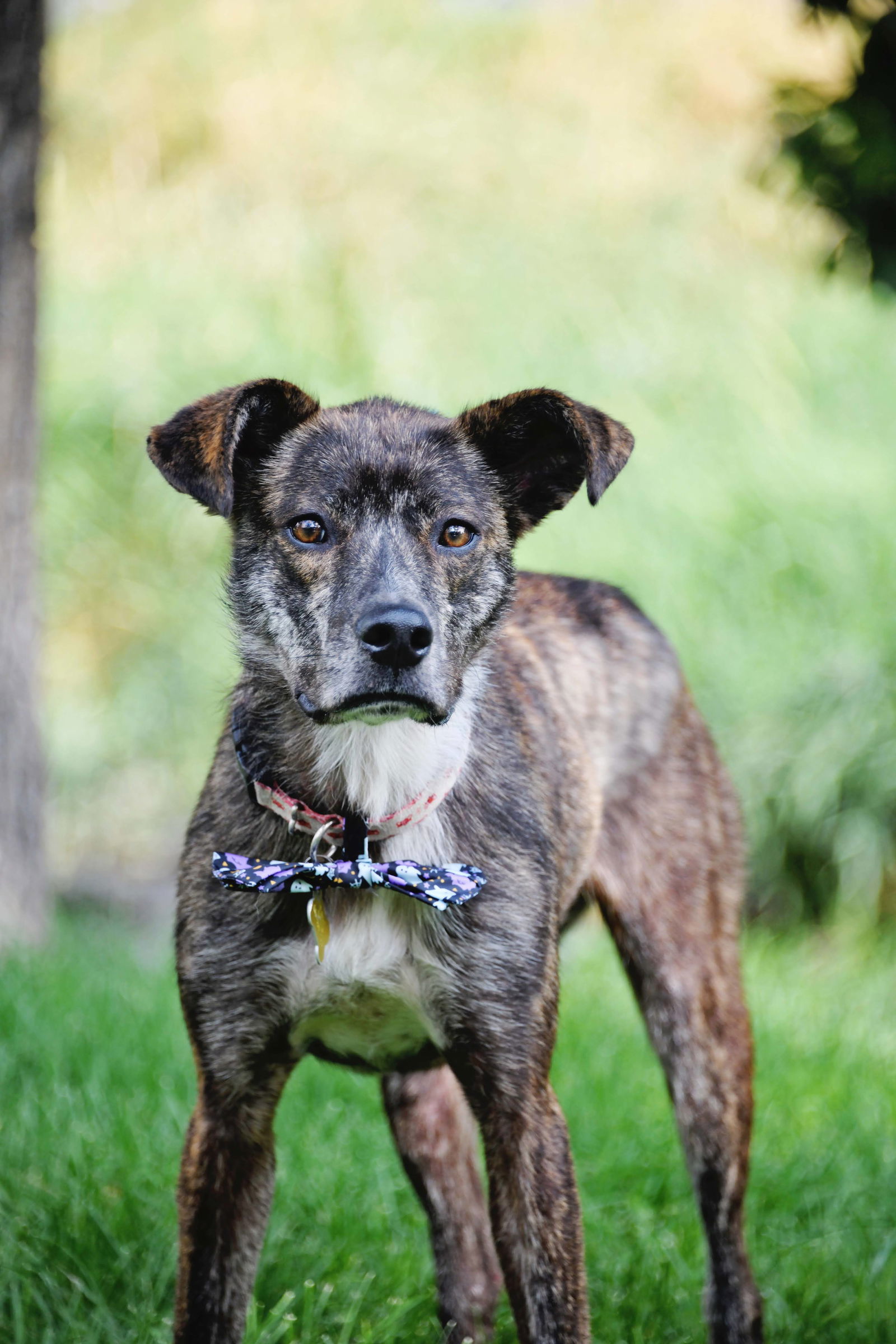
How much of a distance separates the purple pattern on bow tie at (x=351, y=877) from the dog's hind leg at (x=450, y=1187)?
0.90m

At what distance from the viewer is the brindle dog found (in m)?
2.69

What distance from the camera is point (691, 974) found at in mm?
3676

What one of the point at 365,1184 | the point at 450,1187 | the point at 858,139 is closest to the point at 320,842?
the point at 450,1187

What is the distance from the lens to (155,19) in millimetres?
15438

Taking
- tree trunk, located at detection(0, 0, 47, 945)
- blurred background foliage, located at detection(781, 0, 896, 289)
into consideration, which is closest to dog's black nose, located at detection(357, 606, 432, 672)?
blurred background foliage, located at detection(781, 0, 896, 289)

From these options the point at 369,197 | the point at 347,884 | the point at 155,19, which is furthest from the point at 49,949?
the point at 155,19

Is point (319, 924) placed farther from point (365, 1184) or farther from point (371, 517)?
point (365, 1184)

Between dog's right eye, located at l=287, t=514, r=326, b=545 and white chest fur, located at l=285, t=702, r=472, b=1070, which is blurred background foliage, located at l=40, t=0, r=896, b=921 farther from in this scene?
white chest fur, located at l=285, t=702, r=472, b=1070

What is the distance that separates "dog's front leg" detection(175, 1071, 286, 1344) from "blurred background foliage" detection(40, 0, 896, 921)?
4.09 meters

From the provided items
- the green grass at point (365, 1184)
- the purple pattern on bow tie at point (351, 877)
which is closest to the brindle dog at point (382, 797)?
the purple pattern on bow tie at point (351, 877)

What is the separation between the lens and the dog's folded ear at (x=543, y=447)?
9.58ft

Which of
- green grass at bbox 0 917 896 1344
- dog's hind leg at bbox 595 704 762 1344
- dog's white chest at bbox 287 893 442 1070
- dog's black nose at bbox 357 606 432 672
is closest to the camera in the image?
dog's black nose at bbox 357 606 432 672

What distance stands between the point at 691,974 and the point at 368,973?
1.20 m

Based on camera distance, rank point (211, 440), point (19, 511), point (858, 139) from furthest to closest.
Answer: point (19, 511) → point (858, 139) → point (211, 440)
